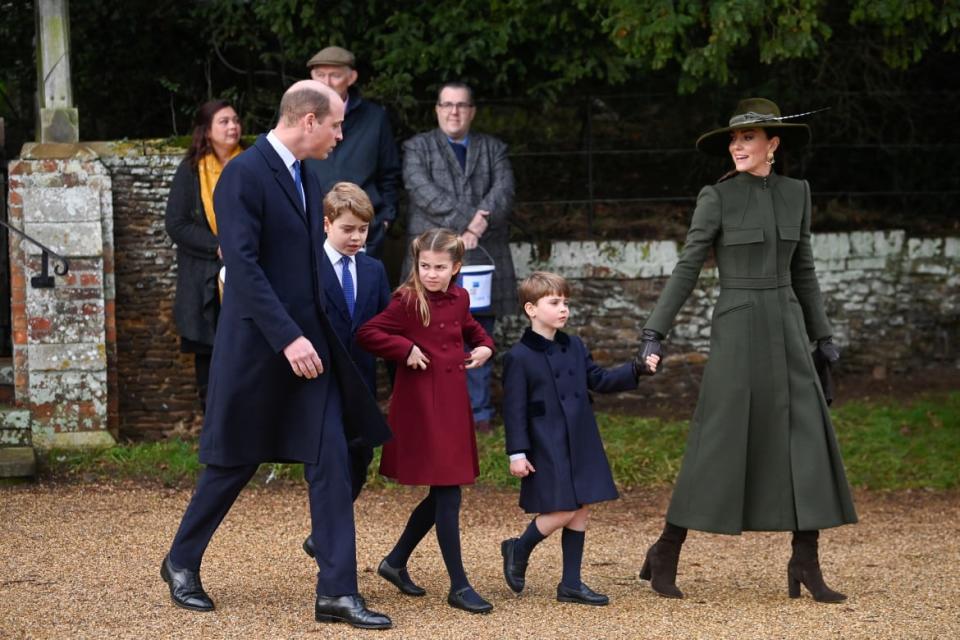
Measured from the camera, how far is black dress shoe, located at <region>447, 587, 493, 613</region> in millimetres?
5359

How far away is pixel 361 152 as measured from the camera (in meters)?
8.45

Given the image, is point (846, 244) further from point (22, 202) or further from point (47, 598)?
point (47, 598)

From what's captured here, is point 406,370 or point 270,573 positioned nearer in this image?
point 406,370

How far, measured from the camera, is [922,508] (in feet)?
25.6

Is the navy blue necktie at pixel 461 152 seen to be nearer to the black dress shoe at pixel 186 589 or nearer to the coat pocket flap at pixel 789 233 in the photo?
the coat pocket flap at pixel 789 233

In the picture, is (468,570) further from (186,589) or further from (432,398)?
(186,589)

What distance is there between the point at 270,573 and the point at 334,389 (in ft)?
3.82

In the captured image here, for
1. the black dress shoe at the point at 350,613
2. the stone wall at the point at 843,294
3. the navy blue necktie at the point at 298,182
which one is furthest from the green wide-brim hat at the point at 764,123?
the stone wall at the point at 843,294

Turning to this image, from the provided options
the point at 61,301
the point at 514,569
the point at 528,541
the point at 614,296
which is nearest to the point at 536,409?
the point at 528,541

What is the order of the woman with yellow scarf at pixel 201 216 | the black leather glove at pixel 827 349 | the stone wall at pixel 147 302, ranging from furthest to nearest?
the stone wall at pixel 147 302 → the woman with yellow scarf at pixel 201 216 → the black leather glove at pixel 827 349

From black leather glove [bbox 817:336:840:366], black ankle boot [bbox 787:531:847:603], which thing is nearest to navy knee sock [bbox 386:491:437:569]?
black ankle boot [bbox 787:531:847:603]

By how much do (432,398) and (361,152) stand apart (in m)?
3.23

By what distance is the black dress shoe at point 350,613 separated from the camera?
5.08m

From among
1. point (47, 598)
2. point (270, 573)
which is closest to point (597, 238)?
point (270, 573)
